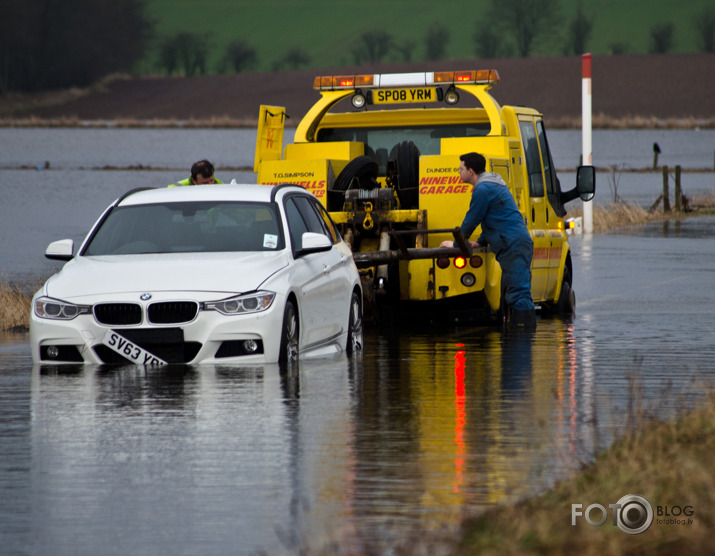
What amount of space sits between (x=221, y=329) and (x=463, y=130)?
6.47 metres

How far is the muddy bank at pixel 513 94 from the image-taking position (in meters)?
147

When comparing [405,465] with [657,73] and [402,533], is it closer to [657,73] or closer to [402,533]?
[402,533]

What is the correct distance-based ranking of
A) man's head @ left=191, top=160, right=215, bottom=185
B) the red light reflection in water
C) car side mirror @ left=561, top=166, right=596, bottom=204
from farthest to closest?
1. car side mirror @ left=561, top=166, right=596, bottom=204
2. man's head @ left=191, top=160, right=215, bottom=185
3. the red light reflection in water

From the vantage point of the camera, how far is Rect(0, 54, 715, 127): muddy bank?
147 metres

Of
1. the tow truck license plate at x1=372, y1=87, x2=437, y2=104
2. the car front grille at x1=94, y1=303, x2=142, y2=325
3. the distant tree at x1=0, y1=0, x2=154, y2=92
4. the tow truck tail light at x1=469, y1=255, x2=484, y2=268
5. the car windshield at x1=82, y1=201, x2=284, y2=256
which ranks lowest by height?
the car front grille at x1=94, y1=303, x2=142, y2=325

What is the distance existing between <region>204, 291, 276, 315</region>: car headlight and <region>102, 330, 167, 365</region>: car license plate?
22.9 inches

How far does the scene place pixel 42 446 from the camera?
9422 millimetres

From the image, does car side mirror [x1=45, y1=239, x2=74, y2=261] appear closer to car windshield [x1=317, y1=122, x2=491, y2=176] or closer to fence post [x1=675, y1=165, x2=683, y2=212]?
car windshield [x1=317, y1=122, x2=491, y2=176]

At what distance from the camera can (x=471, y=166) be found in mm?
15711

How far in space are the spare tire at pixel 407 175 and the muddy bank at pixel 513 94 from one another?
118m

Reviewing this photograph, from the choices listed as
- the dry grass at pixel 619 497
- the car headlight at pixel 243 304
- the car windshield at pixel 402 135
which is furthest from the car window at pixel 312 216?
the dry grass at pixel 619 497

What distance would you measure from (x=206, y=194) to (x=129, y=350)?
2329 mm

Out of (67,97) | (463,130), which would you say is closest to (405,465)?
(463,130)

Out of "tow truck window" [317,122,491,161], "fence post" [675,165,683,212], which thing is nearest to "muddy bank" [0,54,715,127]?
"fence post" [675,165,683,212]
